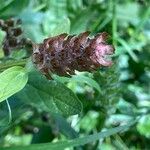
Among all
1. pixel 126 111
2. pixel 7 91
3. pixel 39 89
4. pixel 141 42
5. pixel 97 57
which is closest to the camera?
pixel 97 57

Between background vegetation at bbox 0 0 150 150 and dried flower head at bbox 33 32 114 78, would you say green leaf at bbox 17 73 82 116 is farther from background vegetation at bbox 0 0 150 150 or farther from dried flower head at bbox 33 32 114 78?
dried flower head at bbox 33 32 114 78

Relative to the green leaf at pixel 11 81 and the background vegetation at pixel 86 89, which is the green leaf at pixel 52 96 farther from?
the green leaf at pixel 11 81

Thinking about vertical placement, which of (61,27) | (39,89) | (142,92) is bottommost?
(142,92)

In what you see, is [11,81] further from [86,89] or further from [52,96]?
[86,89]

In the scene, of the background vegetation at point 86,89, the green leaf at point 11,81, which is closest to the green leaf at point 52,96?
the background vegetation at point 86,89

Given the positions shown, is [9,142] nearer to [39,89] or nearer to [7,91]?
[39,89]

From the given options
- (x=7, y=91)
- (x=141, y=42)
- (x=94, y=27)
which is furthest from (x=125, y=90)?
(x=7, y=91)
